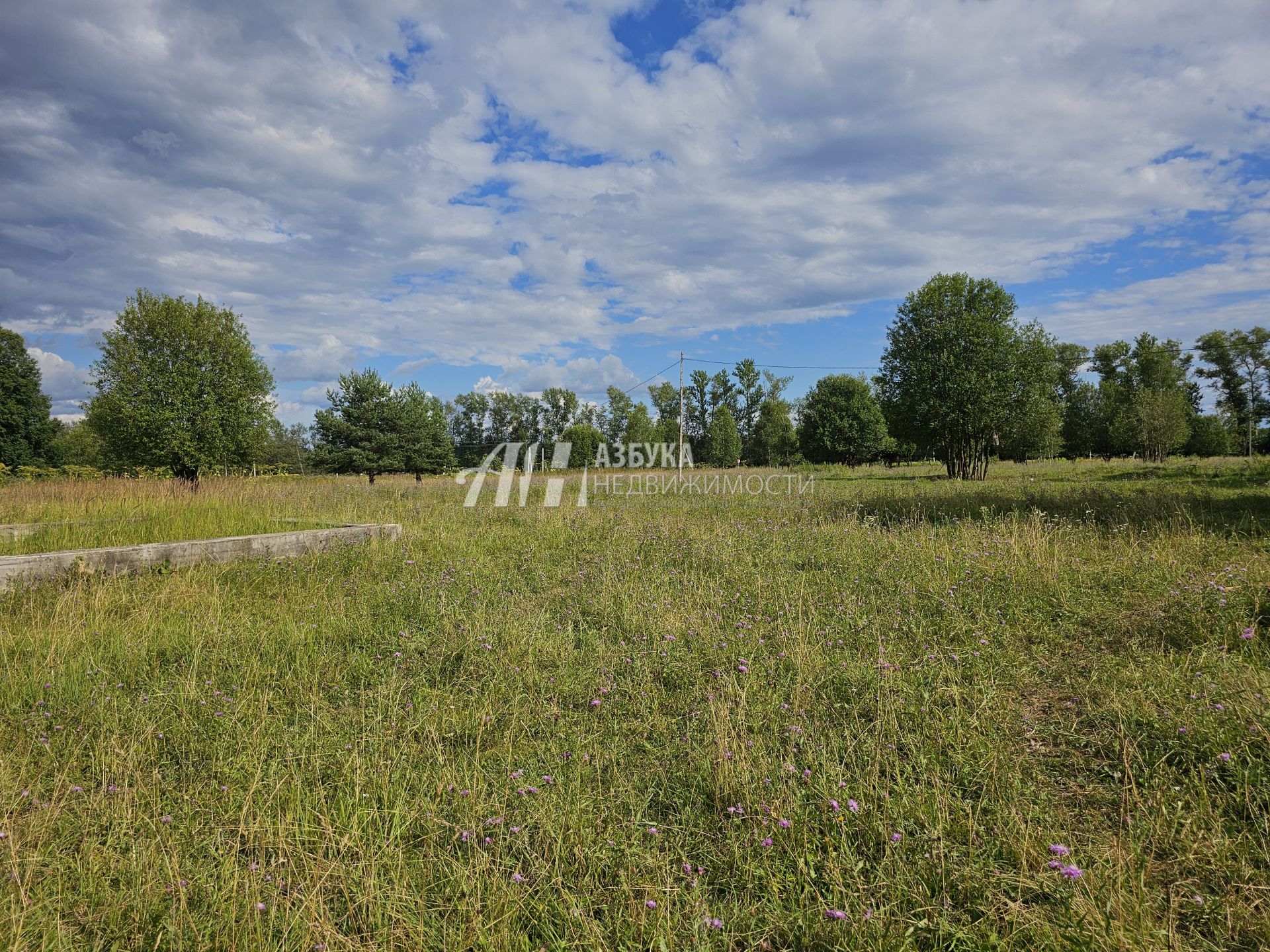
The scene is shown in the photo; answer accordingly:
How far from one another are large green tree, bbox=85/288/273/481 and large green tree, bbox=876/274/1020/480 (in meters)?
25.9

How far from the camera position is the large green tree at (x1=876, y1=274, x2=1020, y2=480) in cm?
2458

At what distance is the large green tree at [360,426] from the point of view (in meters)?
30.4

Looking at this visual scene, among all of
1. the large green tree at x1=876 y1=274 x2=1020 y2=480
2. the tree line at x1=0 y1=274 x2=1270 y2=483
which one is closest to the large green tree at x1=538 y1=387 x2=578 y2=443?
the tree line at x1=0 y1=274 x2=1270 y2=483

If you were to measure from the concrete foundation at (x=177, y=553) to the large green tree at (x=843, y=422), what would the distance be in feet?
150

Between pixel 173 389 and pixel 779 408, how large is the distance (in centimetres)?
5207

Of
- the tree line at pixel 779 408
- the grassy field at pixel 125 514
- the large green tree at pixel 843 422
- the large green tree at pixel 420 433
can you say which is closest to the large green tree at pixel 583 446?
the tree line at pixel 779 408

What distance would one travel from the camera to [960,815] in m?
2.65

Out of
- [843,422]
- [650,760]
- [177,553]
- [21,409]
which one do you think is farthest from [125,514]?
[843,422]

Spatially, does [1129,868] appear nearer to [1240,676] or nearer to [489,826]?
[1240,676]

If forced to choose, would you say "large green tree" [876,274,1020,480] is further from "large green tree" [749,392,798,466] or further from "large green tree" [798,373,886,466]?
"large green tree" [749,392,798,466]

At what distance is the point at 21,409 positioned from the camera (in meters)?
36.4

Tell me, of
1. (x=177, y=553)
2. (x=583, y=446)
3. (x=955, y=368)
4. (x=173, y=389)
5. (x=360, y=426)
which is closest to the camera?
(x=177, y=553)

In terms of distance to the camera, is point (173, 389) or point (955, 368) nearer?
point (173, 389)

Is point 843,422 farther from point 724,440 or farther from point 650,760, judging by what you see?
point 650,760
